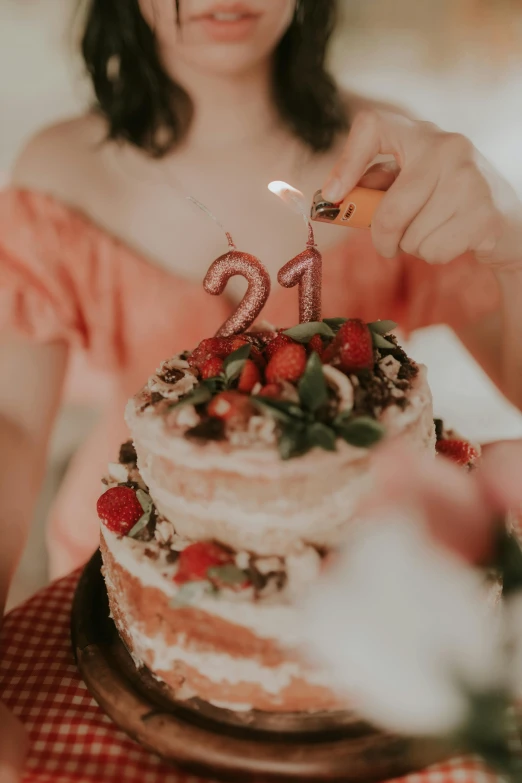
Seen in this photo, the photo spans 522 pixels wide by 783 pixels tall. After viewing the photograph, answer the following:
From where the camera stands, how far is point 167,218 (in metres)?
1.69

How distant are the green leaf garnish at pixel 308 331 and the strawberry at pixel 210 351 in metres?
0.13

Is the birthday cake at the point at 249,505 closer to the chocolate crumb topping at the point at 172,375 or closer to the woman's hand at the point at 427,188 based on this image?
the chocolate crumb topping at the point at 172,375

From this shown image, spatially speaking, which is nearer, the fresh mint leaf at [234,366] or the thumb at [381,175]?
the fresh mint leaf at [234,366]

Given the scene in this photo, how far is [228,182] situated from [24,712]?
1396mm

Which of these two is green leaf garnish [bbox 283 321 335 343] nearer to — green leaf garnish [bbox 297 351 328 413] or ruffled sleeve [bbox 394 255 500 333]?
green leaf garnish [bbox 297 351 328 413]

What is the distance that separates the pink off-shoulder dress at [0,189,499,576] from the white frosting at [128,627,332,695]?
3.02ft

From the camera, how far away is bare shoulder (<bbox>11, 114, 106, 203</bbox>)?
1655 millimetres

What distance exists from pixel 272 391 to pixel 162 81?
1.14 metres

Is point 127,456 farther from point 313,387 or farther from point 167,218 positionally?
point 167,218

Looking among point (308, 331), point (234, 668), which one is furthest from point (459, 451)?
point (234, 668)

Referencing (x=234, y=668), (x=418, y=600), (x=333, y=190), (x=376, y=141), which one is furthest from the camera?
(x=376, y=141)

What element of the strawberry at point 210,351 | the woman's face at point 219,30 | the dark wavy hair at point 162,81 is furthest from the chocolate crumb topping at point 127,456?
the woman's face at point 219,30

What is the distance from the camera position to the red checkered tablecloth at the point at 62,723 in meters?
0.99

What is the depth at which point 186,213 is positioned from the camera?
1.69 m
